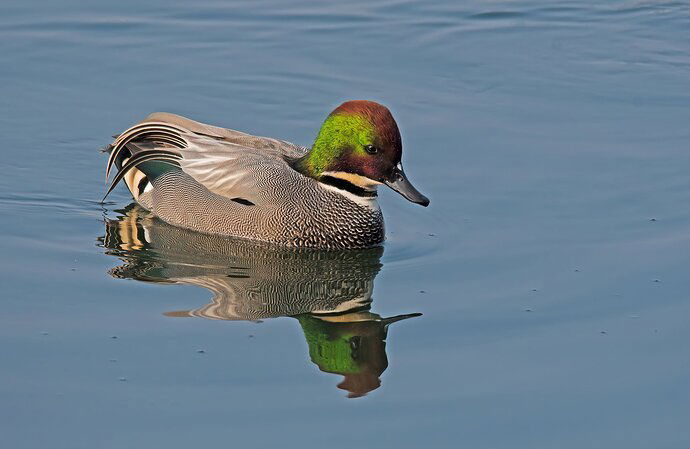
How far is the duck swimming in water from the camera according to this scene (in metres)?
9.59

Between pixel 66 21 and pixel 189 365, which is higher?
pixel 66 21

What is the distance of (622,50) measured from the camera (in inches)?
546

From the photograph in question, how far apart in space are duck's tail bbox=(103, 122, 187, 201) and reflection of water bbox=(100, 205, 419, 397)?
0.28 m

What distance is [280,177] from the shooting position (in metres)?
9.97

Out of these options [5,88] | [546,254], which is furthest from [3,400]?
[5,88]

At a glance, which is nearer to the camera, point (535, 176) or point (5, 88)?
point (535, 176)

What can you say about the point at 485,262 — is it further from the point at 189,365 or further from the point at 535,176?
the point at 189,365

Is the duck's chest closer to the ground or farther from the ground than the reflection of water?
farther from the ground

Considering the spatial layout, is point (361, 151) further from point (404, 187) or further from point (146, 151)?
point (146, 151)

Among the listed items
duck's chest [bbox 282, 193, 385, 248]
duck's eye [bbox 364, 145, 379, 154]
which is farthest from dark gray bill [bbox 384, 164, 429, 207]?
duck's chest [bbox 282, 193, 385, 248]

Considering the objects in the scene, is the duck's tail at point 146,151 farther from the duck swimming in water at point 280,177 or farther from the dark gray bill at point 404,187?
the dark gray bill at point 404,187

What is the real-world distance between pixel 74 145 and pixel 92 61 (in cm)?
191

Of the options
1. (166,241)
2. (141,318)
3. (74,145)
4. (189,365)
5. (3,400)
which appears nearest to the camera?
(3,400)

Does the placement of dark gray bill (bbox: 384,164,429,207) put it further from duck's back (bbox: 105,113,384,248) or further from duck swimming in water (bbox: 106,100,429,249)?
duck's back (bbox: 105,113,384,248)
